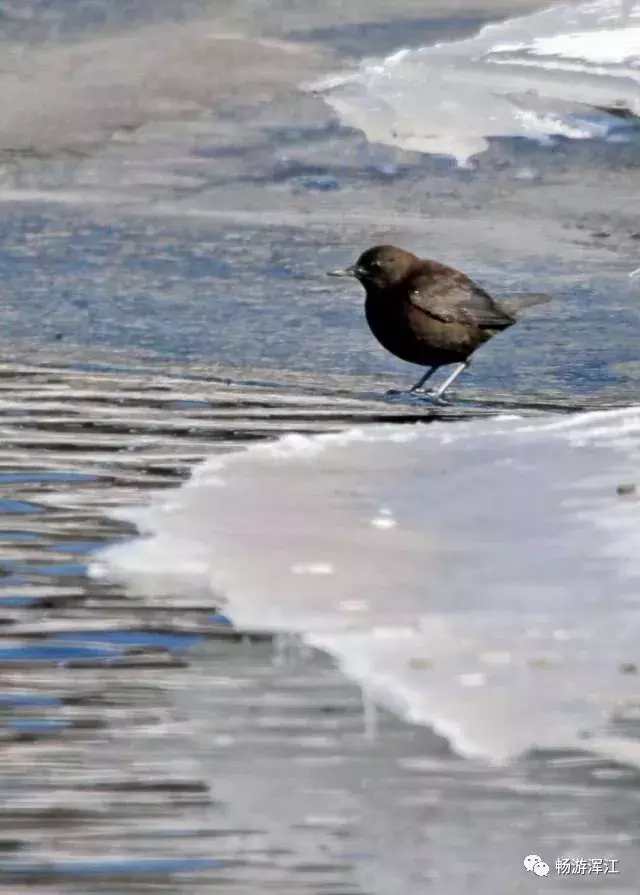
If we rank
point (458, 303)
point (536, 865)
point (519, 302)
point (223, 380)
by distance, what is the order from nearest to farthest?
point (536, 865) < point (223, 380) < point (458, 303) < point (519, 302)

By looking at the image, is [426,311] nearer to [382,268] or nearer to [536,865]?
[382,268]

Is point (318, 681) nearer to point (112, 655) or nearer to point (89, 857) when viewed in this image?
point (112, 655)

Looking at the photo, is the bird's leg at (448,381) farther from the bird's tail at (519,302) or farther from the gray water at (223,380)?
the bird's tail at (519,302)

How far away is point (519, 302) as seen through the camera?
8109 millimetres

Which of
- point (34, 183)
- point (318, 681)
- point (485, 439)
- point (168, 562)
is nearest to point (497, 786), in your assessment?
point (318, 681)

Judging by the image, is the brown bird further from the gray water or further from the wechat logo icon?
the wechat logo icon

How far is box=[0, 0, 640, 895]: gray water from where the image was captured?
3.48m

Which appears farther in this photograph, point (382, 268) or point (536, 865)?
point (382, 268)

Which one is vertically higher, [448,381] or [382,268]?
[382,268]

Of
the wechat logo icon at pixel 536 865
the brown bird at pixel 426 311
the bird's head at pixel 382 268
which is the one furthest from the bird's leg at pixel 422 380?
the wechat logo icon at pixel 536 865

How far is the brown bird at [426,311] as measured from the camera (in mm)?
7746

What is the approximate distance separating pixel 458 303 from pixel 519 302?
0.37 m

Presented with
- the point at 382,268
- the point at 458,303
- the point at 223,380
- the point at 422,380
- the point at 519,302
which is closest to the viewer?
the point at 223,380

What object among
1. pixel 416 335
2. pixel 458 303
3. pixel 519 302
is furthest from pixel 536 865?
pixel 519 302
